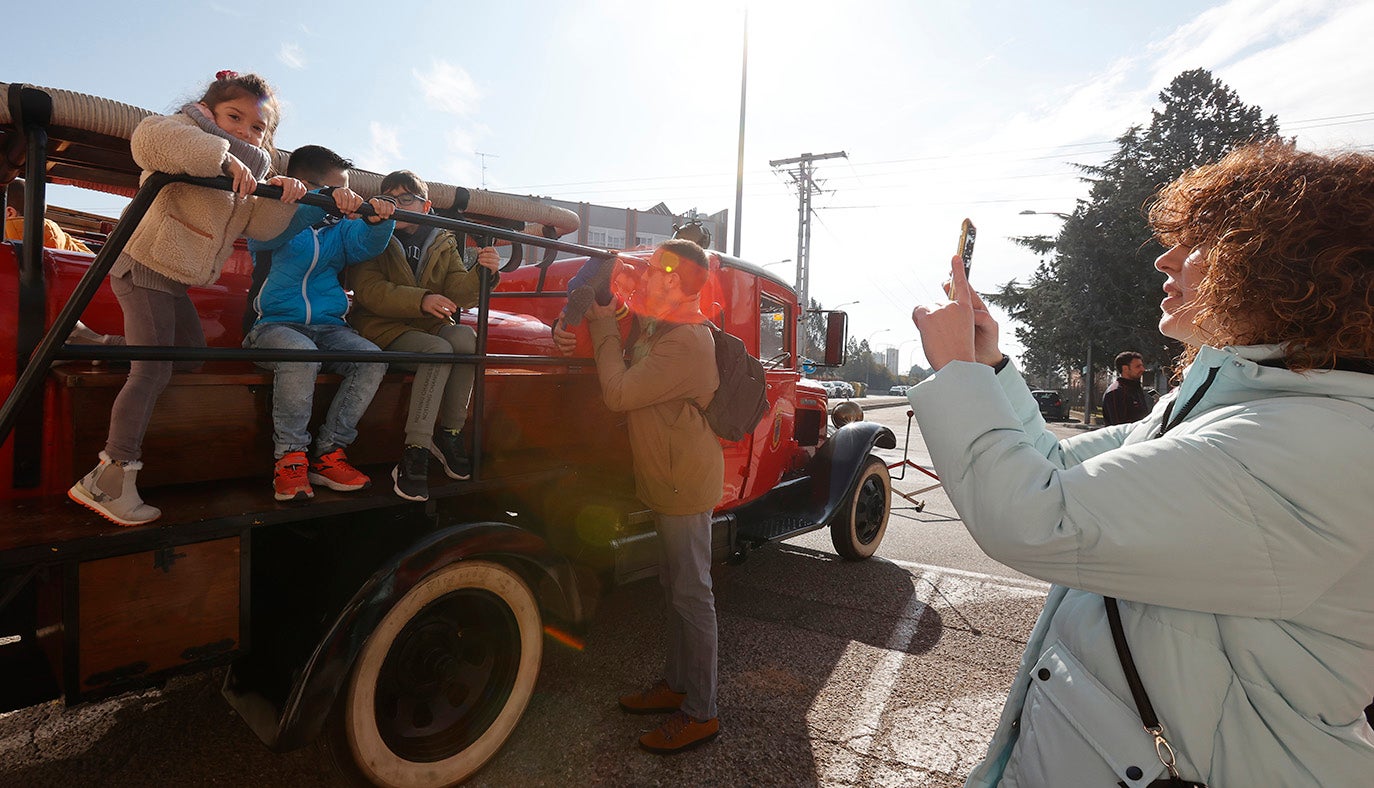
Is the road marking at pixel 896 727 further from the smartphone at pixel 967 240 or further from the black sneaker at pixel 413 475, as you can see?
the smartphone at pixel 967 240

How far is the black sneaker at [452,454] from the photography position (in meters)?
2.35

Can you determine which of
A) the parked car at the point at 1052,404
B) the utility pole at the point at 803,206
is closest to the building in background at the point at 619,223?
the utility pole at the point at 803,206

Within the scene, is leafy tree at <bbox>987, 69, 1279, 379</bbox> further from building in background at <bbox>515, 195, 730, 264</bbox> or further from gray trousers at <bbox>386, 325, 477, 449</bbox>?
gray trousers at <bbox>386, 325, 477, 449</bbox>

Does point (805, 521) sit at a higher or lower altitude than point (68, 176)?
lower

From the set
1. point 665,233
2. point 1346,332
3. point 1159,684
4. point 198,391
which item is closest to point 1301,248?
point 1346,332

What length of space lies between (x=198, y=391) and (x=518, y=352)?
1.33 m

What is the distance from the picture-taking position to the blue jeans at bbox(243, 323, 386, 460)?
2002 mm

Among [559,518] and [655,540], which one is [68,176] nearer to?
[559,518]

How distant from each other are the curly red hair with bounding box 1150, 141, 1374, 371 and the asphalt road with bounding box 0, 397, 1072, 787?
7.08 feet

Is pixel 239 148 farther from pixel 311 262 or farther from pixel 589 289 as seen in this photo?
pixel 589 289

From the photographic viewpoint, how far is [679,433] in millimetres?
2482

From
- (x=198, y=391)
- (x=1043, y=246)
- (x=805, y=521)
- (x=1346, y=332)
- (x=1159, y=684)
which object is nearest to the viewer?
(x=1346, y=332)

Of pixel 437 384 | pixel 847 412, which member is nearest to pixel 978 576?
pixel 847 412

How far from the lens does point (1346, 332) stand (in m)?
0.81
